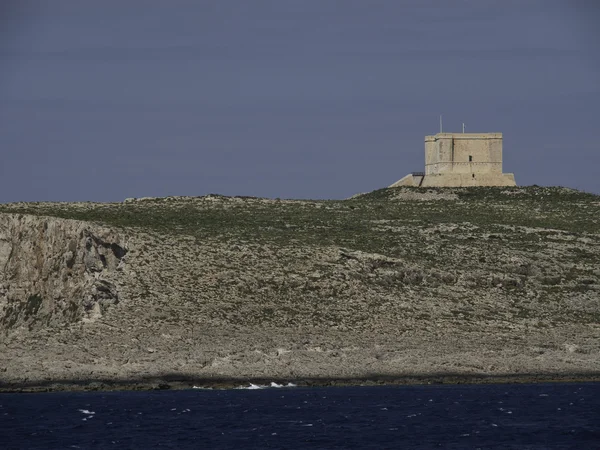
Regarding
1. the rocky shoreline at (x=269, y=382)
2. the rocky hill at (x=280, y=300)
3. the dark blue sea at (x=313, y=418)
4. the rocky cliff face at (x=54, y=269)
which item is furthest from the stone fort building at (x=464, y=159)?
the dark blue sea at (x=313, y=418)

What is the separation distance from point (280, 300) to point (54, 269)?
508 inches

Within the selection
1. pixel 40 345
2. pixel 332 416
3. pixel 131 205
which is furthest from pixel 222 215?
pixel 332 416

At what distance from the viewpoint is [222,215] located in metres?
96.6

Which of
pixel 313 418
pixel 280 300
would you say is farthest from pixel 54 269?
pixel 313 418

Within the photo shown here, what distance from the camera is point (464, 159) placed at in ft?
398

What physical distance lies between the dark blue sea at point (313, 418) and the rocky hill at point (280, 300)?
5.13 ft

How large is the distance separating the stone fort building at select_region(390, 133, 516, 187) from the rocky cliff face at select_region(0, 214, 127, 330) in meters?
47.4

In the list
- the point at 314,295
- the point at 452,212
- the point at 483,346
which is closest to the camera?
the point at 483,346

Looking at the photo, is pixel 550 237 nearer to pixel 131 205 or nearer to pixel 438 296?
pixel 438 296

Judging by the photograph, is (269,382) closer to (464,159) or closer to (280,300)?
(280,300)

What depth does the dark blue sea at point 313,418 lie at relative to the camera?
5003cm

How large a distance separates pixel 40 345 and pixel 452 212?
44.3 metres

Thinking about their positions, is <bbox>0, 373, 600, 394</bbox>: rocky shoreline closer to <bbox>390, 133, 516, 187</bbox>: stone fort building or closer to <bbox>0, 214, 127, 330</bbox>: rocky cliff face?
<bbox>0, 214, 127, 330</bbox>: rocky cliff face

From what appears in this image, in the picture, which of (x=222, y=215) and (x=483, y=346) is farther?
(x=222, y=215)
